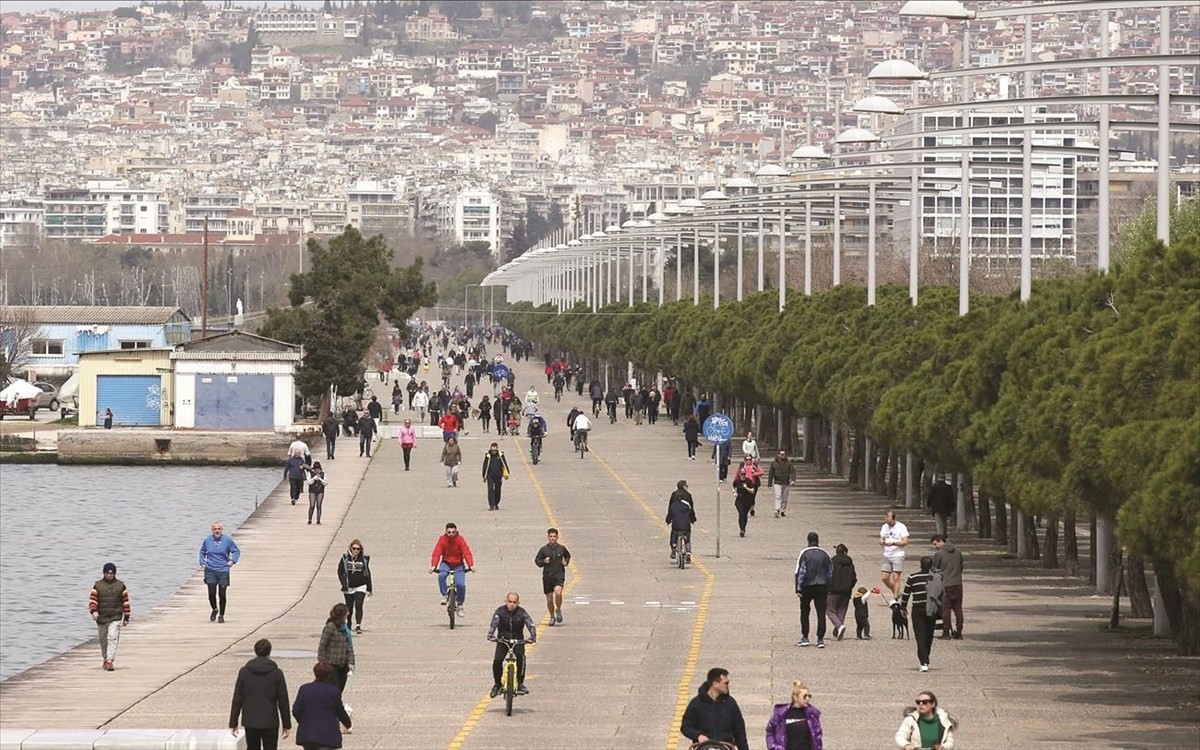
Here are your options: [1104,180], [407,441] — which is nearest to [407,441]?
[407,441]

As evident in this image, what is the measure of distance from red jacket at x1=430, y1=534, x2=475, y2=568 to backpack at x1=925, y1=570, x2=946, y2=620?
578cm

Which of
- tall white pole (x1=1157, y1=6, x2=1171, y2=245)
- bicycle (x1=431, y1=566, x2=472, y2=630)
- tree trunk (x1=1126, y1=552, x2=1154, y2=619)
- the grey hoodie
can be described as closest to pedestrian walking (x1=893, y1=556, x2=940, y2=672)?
the grey hoodie

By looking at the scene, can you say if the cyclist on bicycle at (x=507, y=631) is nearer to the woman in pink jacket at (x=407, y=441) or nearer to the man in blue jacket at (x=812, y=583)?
the man in blue jacket at (x=812, y=583)

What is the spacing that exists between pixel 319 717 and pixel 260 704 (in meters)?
0.60

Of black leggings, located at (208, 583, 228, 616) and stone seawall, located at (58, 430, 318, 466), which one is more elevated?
stone seawall, located at (58, 430, 318, 466)

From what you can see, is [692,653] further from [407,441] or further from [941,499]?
[407,441]

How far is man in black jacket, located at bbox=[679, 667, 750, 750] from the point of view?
18.5 metres

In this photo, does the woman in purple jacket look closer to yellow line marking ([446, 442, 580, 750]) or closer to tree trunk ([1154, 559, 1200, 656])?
yellow line marking ([446, 442, 580, 750])

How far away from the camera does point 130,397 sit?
8975 cm

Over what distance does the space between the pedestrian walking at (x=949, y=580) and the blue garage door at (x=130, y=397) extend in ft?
203

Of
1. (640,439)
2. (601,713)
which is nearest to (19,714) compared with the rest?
(601,713)

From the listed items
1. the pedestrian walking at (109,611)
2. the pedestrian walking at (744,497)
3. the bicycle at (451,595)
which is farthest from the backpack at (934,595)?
the pedestrian walking at (744,497)

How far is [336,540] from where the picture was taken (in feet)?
151

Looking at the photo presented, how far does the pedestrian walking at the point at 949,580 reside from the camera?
97.5 ft
